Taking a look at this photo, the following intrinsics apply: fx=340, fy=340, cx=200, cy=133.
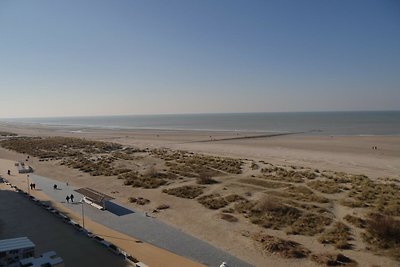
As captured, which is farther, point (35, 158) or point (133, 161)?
point (35, 158)

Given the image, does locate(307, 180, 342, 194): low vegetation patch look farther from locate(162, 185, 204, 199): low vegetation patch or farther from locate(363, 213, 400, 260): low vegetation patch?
locate(162, 185, 204, 199): low vegetation patch

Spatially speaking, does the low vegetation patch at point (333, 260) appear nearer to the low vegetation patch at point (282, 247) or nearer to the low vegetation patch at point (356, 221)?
the low vegetation patch at point (282, 247)

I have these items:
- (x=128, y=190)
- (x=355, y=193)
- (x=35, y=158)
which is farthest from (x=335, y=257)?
(x=35, y=158)

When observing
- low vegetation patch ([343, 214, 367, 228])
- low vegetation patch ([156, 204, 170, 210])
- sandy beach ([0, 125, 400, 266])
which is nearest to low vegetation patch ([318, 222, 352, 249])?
sandy beach ([0, 125, 400, 266])

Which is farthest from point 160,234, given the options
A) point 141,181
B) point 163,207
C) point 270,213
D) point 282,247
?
point 141,181

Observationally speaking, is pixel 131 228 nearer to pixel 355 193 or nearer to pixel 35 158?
pixel 355 193

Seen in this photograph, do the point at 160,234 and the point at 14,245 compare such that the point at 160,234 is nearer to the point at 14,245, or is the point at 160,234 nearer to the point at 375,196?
the point at 14,245
